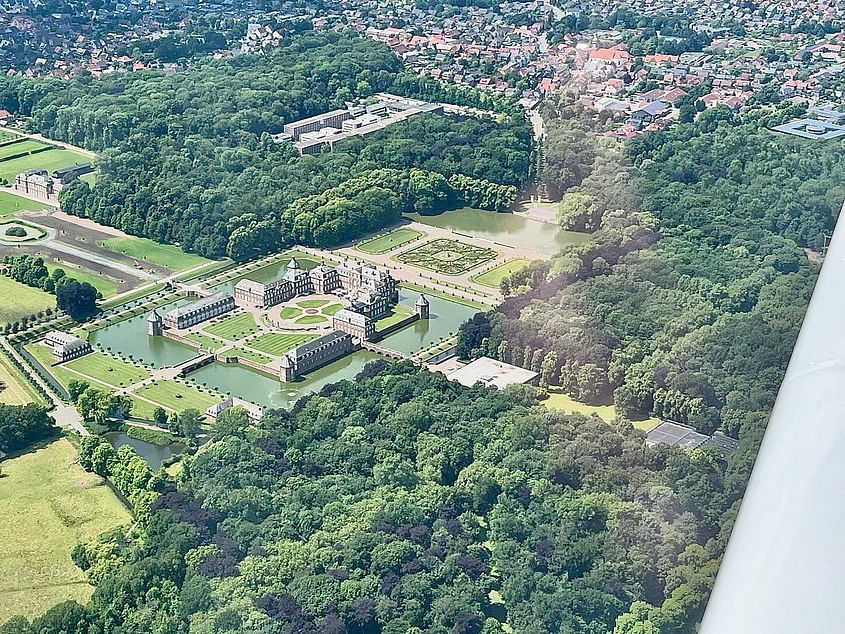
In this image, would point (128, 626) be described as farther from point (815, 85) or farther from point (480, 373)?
point (815, 85)

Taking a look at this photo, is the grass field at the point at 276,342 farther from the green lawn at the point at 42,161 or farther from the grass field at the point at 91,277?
the green lawn at the point at 42,161

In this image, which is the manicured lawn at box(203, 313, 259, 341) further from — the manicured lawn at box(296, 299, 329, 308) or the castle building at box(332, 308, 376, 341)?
the castle building at box(332, 308, 376, 341)

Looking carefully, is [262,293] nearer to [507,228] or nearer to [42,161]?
[507,228]

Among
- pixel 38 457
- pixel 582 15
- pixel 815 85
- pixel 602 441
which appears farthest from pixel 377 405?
pixel 582 15

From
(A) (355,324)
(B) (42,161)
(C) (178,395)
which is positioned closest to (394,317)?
(A) (355,324)

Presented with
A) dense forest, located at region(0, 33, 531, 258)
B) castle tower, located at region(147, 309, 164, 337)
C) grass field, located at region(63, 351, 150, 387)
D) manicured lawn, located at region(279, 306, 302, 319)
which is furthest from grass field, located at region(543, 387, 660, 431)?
dense forest, located at region(0, 33, 531, 258)

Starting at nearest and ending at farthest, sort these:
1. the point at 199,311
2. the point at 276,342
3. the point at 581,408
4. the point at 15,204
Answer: the point at 581,408, the point at 276,342, the point at 199,311, the point at 15,204

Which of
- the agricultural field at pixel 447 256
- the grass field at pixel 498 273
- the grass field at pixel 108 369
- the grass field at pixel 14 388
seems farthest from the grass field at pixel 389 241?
the grass field at pixel 14 388
